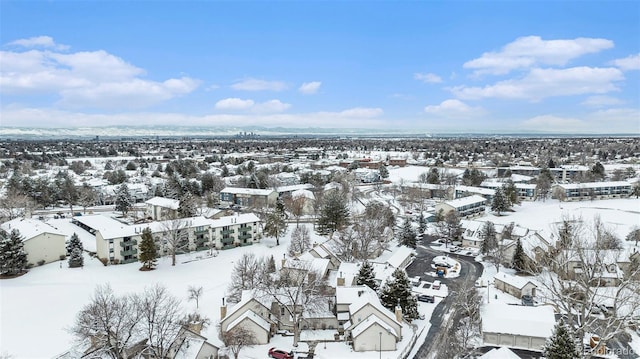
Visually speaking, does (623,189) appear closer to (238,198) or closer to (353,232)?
(353,232)

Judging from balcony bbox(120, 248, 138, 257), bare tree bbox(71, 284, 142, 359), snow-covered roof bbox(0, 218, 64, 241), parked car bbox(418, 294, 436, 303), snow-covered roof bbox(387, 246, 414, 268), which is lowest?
parked car bbox(418, 294, 436, 303)

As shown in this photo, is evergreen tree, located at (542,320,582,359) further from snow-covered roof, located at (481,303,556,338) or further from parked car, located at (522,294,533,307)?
parked car, located at (522,294,533,307)

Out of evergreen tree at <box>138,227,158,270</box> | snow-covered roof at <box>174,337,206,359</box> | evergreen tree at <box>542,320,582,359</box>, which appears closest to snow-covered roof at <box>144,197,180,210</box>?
evergreen tree at <box>138,227,158,270</box>

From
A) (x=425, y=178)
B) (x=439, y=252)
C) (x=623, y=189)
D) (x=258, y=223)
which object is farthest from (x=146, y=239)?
(x=623, y=189)

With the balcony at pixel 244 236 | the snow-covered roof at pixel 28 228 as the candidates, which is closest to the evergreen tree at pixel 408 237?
the balcony at pixel 244 236

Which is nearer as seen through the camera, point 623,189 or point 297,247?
point 297,247
